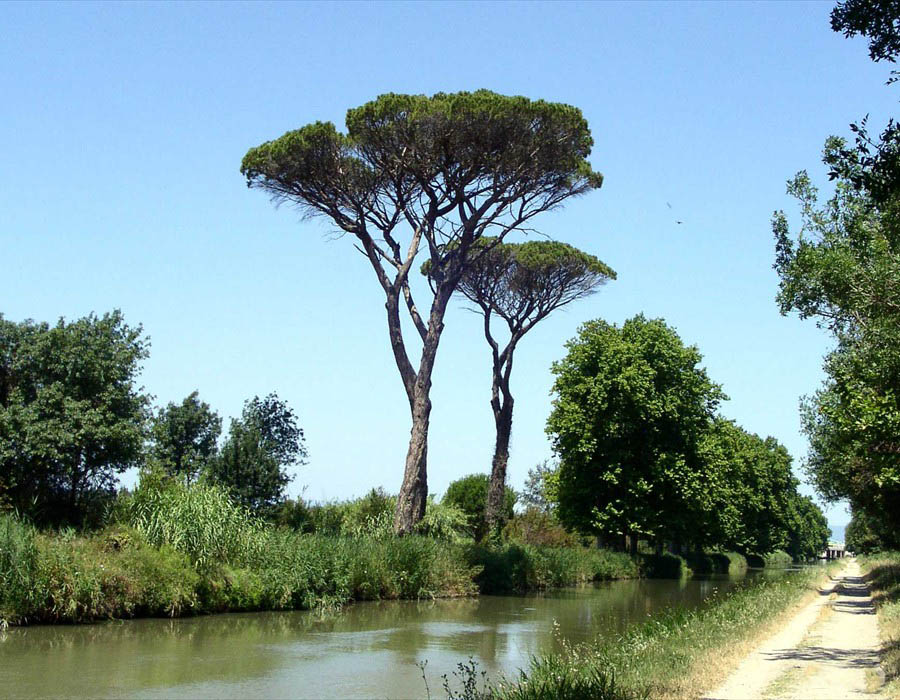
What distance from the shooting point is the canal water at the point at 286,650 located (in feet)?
40.4

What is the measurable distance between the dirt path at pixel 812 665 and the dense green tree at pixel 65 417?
1585 centimetres

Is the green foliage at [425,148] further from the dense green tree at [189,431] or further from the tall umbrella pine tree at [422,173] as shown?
the dense green tree at [189,431]

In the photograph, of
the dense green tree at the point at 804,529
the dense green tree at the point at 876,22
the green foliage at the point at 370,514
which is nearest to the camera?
the dense green tree at the point at 876,22

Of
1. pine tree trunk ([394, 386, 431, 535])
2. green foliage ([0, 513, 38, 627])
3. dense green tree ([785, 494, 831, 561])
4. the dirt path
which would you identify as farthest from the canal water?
dense green tree ([785, 494, 831, 561])

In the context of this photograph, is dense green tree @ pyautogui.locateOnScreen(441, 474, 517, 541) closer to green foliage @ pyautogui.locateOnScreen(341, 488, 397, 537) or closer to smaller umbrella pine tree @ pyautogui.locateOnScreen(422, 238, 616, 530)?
smaller umbrella pine tree @ pyautogui.locateOnScreen(422, 238, 616, 530)

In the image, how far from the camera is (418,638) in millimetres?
18188

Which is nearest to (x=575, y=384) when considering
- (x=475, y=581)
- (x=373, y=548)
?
(x=475, y=581)

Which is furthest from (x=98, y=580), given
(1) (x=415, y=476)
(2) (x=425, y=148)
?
(2) (x=425, y=148)

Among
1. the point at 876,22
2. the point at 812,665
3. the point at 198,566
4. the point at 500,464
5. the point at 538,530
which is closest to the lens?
the point at 876,22

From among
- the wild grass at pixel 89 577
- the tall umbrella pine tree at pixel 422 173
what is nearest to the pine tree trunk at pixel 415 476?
the tall umbrella pine tree at pixel 422 173

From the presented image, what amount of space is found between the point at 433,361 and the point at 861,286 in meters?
17.4

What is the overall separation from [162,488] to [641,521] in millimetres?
24386

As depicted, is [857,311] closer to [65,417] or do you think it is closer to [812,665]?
[812,665]

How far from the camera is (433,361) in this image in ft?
101
